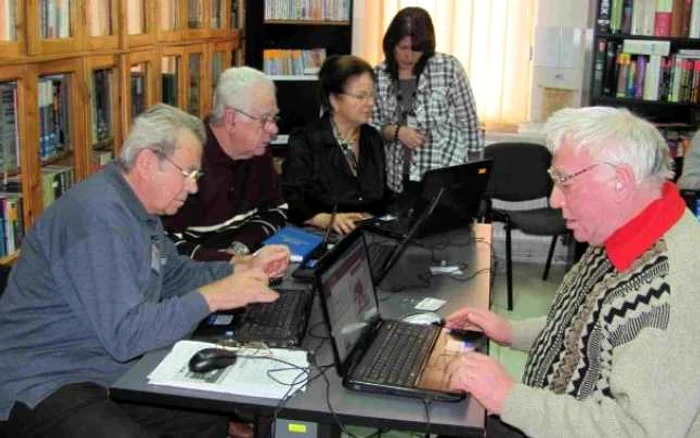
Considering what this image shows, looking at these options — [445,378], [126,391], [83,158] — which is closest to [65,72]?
[83,158]

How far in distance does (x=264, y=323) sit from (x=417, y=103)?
7.30 ft

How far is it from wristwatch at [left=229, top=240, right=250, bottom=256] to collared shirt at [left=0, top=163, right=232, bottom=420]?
0.64 m

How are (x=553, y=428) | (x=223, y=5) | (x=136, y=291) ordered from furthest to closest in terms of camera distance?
(x=223, y=5)
(x=136, y=291)
(x=553, y=428)

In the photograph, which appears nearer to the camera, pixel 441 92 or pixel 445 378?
pixel 445 378

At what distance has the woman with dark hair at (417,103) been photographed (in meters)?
4.01

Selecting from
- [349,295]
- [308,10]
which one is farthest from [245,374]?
[308,10]

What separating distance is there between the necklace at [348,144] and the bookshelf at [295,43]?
1.32m

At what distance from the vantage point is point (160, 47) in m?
3.59

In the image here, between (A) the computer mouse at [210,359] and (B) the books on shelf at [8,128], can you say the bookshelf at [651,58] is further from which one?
(A) the computer mouse at [210,359]

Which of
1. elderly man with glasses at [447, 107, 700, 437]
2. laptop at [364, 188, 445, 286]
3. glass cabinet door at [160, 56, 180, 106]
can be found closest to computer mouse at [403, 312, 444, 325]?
laptop at [364, 188, 445, 286]

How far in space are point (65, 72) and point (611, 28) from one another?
3221 millimetres

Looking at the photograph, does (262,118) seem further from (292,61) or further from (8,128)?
(292,61)

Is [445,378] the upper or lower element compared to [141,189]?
lower

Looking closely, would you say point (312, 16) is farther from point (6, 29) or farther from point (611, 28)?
point (6, 29)
